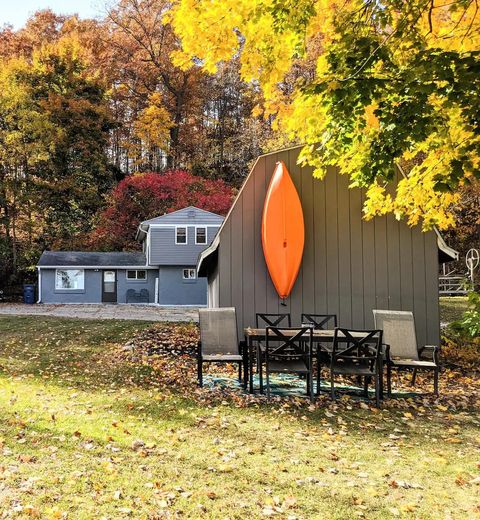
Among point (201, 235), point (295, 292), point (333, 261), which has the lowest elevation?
point (295, 292)

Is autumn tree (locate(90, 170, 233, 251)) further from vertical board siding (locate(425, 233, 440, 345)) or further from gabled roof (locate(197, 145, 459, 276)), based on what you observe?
vertical board siding (locate(425, 233, 440, 345))

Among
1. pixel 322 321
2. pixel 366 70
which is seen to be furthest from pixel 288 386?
pixel 366 70

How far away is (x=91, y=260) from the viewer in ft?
85.9

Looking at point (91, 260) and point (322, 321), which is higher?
point (91, 260)

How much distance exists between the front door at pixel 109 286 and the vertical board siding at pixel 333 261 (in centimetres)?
1849

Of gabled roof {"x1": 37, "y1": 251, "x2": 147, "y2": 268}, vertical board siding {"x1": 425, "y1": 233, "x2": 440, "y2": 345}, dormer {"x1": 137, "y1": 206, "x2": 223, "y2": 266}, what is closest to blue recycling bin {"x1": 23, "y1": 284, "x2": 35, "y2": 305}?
gabled roof {"x1": 37, "y1": 251, "x2": 147, "y2": 268}

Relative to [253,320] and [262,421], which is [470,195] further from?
[262,421]

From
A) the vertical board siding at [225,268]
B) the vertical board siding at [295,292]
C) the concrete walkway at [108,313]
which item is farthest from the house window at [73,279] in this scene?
the vertical board siding at [295,292]

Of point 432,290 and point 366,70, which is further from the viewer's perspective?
point 432,290

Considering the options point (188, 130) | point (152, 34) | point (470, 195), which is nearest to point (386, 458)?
point (470, 195)

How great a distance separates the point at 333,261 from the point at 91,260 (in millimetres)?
20047

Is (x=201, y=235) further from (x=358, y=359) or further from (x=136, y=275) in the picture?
(x=358, y=359)

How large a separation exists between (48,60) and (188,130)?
11.5 m

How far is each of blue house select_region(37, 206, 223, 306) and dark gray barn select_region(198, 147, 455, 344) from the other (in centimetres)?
1623
